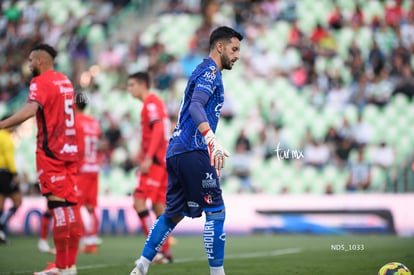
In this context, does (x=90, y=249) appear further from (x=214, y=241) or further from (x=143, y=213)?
(x=214, y=241)

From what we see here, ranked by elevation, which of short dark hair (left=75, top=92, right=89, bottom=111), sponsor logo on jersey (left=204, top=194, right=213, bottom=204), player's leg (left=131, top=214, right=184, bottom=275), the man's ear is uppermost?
short dark hair (left=75, top=92, right=89, bottom=111)

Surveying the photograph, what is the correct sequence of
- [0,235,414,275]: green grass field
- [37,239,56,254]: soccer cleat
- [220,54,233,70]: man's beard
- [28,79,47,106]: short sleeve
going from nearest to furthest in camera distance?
[220,54,233,70]: man's beard, [28,79,47,106]: short sleeve, [0,235,414,275]: green grass field, [37,239,56,254]: soccer cleat

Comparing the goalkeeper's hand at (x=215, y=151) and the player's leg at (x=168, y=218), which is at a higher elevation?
the goalkeeper's hand at (x=215, y=151)

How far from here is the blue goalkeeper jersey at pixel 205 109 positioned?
23.9ft

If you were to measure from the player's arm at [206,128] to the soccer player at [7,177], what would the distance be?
906 cm

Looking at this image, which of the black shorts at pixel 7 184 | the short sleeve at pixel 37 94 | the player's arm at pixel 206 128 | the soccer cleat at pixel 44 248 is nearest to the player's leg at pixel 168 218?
the player's arm at pixel 206 128

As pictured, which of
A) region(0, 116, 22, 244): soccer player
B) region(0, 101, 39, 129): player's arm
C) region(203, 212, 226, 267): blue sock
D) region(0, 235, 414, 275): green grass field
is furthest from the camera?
region(0, 116, 22, 244): soccer player

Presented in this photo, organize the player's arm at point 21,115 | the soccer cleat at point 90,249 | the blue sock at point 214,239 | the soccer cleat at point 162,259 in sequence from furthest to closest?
the soccer cleat at point 90,249, the soccer cleat at point 162,259, the player's arm at point 21,115, the blue sock at point 214,239

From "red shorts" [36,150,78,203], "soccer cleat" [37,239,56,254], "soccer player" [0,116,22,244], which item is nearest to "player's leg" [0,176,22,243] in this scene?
"soccer player" [0,116,22,244]

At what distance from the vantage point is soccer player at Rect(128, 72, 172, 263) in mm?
10945

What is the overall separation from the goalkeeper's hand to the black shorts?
9.50 m

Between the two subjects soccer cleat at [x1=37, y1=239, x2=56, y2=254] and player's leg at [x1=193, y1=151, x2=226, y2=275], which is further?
soccer cleat at [x1=37, y1=239, x2=56, y2=254]

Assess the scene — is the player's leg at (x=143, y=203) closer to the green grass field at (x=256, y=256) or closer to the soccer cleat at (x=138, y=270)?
the green grass field at (x=256, y=256)

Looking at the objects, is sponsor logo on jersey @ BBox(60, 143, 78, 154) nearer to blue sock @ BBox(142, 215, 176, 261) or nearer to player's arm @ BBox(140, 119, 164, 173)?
blue sock @ BBox(142, 215, 176, 261)
